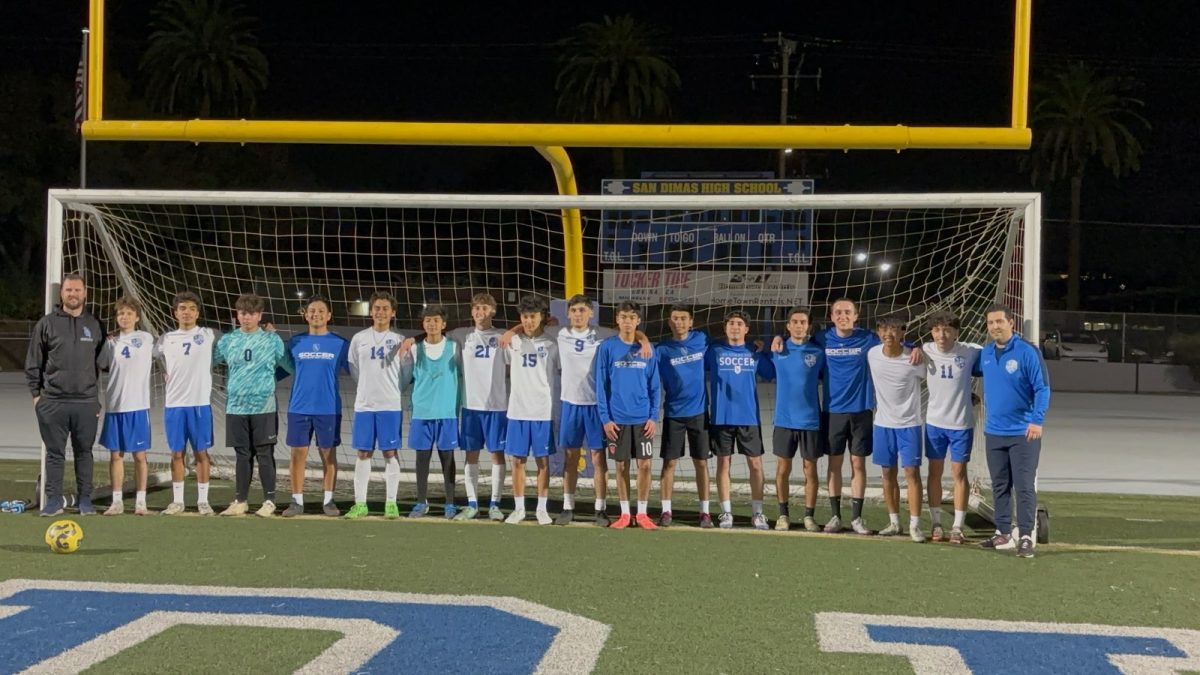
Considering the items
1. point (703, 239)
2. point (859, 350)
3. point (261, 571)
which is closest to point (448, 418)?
point (261, 571)

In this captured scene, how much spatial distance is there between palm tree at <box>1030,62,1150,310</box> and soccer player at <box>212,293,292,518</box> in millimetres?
41015

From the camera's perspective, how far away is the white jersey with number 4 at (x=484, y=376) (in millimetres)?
8094

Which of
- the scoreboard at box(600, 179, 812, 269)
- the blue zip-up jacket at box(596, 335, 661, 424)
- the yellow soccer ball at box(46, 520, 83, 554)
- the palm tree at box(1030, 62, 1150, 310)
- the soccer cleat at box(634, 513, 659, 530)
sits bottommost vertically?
the soccer cleat at box(634, 513, 659, 530)

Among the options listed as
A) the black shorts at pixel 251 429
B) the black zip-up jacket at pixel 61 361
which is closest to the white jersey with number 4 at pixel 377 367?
the black shorts at pixel 251 429

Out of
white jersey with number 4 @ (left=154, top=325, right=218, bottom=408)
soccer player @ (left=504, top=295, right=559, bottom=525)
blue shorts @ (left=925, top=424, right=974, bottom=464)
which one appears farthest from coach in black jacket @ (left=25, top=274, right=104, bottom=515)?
blue shorts @ (left=925, top=424, right=974, bottom=464)

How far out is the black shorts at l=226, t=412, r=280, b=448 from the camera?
801cm

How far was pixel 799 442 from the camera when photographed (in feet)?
25.6

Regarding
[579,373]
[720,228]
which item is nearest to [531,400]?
[579,373]

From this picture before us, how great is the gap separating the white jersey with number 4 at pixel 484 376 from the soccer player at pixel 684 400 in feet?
3.94

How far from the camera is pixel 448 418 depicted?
8078mm

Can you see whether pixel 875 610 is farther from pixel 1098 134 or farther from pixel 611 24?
pixel 1098 134

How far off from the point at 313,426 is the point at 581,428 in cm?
202

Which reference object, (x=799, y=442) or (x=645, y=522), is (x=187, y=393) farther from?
(x=799, y=442)

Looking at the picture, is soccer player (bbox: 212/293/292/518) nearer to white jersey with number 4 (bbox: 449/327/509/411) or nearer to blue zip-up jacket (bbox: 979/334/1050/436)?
white jersey with number 4 (bbox: 449/327/509/411)
